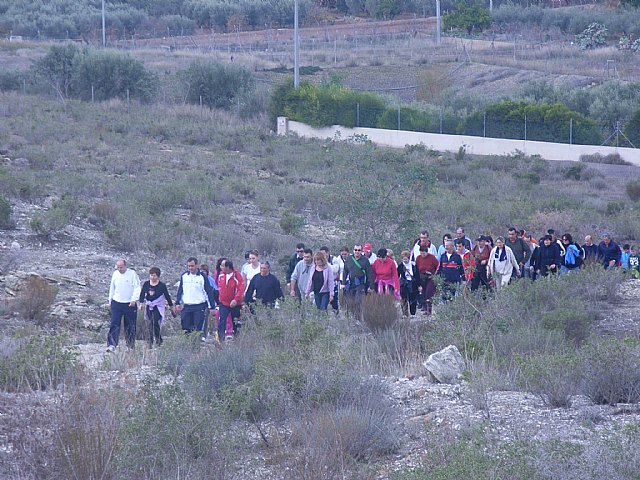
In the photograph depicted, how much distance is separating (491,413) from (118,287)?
6.84 meters

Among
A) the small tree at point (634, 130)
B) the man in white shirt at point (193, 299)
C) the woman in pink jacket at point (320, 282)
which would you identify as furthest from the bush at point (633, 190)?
the man in white shirt at point (193, 299)

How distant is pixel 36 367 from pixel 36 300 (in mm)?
6784

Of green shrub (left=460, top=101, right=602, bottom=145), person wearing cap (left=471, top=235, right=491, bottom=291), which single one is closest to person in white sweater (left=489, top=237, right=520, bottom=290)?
person wearing cap (left=471, top=235, right=491, bottom=291)

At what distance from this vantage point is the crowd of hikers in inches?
540

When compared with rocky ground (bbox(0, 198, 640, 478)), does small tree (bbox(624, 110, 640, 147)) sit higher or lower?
higher

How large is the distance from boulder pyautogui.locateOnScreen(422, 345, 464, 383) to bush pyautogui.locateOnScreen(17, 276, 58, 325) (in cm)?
787

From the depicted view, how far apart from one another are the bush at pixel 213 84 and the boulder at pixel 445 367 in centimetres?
4383

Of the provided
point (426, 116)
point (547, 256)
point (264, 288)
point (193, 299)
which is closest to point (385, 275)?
point (264, 288)

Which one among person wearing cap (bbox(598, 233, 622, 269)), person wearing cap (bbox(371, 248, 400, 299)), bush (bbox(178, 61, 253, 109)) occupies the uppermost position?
bush (bbox(178, 61, 253, 109))

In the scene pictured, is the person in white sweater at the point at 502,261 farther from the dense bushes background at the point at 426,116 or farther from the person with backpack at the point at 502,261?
the dense bushes background at the point at 426,116

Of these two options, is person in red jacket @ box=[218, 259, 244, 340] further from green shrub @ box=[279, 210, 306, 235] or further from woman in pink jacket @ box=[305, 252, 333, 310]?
green shrub @ box=[279, 210, 306, 235]

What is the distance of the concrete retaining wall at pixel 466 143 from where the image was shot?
1565 inches

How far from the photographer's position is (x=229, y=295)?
13.9m

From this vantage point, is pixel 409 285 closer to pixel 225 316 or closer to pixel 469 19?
pixel 225 316
